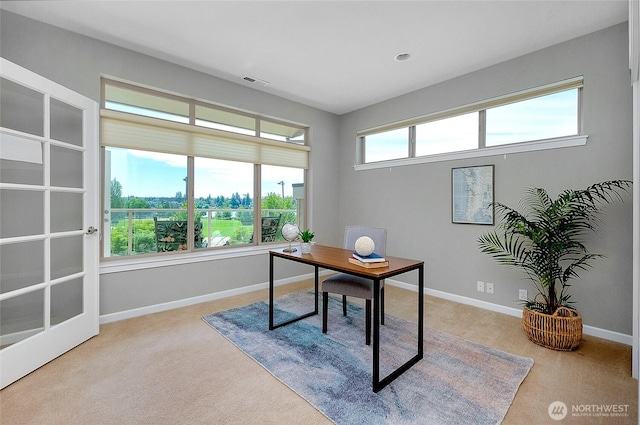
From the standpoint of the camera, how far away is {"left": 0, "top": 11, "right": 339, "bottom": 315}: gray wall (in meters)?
2.46

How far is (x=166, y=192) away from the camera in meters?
3.29

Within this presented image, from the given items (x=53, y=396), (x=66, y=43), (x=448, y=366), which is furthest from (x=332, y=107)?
(x=53, y=396)

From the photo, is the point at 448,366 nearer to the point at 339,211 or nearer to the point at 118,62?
the point at 339,211

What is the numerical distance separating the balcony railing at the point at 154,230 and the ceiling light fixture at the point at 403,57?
251 cm

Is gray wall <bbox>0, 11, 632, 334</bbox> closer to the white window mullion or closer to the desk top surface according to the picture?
the white window mullion

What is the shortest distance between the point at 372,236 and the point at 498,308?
1.70 meters

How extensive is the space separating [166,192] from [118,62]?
1.35 m

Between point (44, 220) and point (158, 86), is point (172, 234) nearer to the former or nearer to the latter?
point (44, 220)

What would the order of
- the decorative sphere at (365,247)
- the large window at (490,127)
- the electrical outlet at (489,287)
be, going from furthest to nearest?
the electrical outlet at (489,287)
the large window at (490,127)
the decorative sphere at (365,247)

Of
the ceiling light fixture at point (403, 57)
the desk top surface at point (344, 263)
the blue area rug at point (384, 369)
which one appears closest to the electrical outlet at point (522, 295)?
the blue area rug at point (384, 369)

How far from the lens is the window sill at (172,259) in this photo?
9.39 feet

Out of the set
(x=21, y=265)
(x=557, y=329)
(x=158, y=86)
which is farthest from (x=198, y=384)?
(x=158, y=86)

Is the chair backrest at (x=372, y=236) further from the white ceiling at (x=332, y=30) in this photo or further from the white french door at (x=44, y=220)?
the white french door at (x=44, y=220)

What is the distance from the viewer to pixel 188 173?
3412 millimetres
